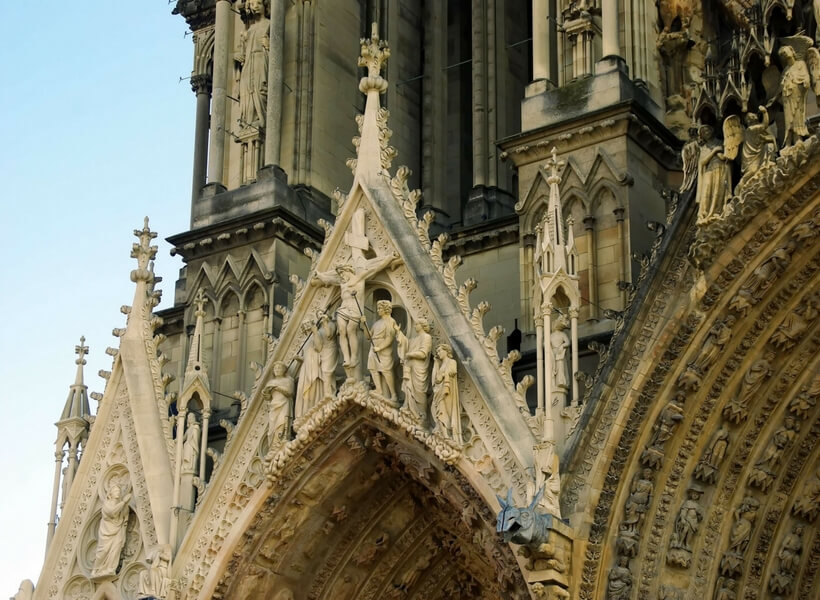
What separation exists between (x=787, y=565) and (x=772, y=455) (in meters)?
0.83

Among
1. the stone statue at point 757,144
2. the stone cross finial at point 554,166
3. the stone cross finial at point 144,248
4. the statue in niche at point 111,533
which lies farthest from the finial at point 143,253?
the stone statue at point 757,144

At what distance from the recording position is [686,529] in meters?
13.7

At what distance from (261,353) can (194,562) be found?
2.29m

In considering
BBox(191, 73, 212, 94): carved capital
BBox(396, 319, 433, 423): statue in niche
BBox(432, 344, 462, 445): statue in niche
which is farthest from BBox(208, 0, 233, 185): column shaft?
BBox(432, 344, 462, 445): statue in niche

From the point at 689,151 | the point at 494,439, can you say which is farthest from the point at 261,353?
the point at 689,151

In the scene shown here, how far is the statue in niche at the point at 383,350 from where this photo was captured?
1470 centimetres

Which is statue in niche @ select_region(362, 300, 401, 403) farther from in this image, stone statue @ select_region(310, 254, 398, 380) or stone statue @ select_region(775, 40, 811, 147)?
stone statue @ select_region(775, 40, 811, 147)

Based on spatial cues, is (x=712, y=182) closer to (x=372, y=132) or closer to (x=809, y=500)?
(x=809, y=500)

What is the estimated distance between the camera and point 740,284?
44.5ft

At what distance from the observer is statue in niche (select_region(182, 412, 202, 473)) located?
51.3 feet

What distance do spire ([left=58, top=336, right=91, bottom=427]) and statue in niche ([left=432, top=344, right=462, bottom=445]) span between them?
406 centimetres

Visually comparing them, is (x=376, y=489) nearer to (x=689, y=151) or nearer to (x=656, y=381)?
(x=656, y=381)

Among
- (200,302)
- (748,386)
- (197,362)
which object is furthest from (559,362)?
(200,302)

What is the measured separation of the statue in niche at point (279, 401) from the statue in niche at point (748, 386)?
3.62 meters
